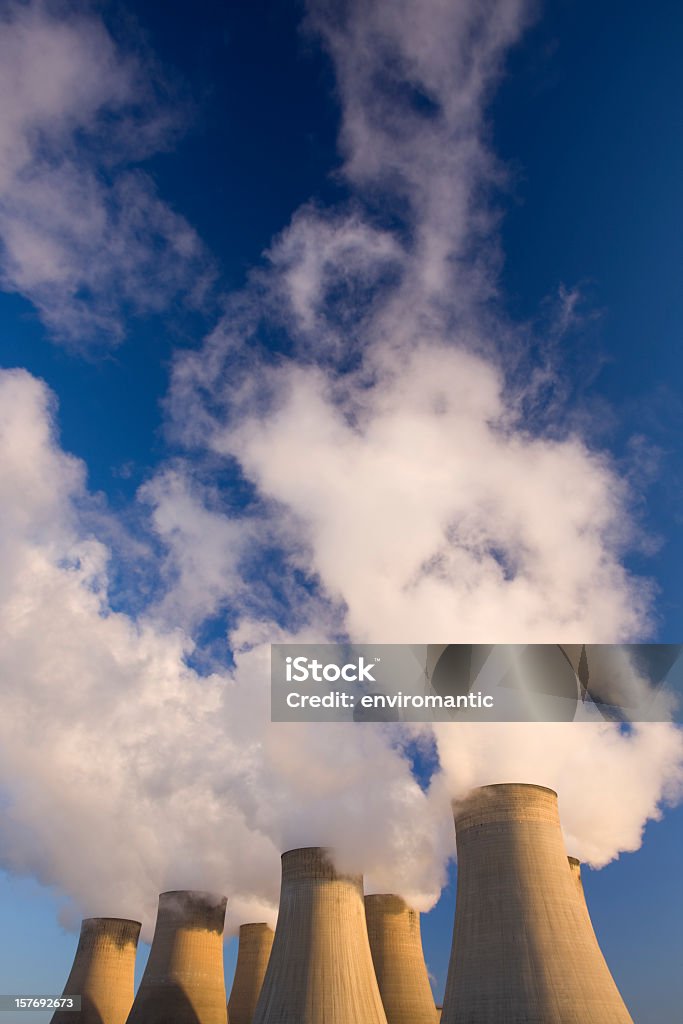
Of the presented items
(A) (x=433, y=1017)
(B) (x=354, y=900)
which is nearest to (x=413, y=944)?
(A) (x=433, y=1017)

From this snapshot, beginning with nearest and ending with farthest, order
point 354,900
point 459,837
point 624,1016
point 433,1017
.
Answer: point 624,1016 → point 459,837 → point 354,900 → point 433,1017

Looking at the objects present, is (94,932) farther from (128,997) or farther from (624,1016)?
(624,1016)

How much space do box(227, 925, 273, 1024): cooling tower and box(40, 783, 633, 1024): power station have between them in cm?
392

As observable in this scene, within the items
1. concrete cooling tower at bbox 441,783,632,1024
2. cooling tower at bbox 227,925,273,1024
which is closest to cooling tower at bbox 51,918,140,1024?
cooling tower at bbox 227,925,273,1024

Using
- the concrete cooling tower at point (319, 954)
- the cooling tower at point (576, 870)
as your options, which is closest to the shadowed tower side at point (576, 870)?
the cooling tower at point (576, 870)

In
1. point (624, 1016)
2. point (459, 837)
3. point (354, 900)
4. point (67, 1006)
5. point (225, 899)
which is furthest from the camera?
point (225, 899)

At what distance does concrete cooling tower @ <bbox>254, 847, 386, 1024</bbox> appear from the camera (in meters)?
19.1

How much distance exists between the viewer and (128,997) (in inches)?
1110

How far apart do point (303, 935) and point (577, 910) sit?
752 centimetres

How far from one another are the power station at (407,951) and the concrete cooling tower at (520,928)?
0.03 meters

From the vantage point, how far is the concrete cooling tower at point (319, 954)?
19062mm

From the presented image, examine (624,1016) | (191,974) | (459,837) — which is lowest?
(624,1016)

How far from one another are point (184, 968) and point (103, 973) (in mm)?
4419

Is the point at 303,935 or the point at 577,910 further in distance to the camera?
the point at 303,935
